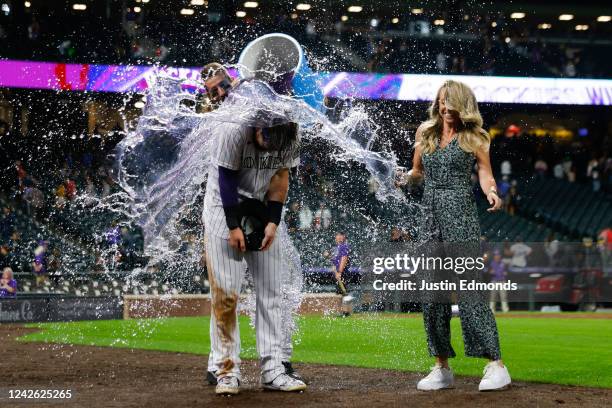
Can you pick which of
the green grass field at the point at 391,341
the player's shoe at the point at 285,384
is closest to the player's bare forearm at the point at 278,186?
the player's shoe at the point at 285,384

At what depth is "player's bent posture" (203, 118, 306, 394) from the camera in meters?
6.14

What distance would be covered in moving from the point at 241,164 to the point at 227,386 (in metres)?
1.46

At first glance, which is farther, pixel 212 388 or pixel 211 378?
pixel 211 378

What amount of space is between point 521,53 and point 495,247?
43.5 feet

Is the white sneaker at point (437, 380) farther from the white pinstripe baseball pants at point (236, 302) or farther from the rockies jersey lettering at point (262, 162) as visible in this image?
the rockies jersey lettering at point (262, 162)

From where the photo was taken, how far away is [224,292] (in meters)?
6.21

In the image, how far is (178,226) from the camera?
7.48 m

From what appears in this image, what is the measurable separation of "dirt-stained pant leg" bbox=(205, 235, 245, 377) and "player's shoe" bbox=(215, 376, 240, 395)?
8 centimetres

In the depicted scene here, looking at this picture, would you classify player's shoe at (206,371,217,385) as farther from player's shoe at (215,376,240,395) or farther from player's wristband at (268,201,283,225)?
player's wristband at (268,201,283,225)

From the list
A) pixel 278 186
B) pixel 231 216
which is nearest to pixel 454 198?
pixel 278 186

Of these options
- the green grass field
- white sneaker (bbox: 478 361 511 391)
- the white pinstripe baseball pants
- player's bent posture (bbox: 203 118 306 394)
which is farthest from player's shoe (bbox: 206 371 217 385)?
the green grass field

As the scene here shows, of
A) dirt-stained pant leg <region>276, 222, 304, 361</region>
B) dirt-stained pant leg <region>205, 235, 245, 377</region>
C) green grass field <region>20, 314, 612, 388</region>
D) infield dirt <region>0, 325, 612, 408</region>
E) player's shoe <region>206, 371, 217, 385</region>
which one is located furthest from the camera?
green grass field <region>20, 314, 612, 388</region>

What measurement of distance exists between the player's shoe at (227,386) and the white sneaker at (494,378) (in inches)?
65.1

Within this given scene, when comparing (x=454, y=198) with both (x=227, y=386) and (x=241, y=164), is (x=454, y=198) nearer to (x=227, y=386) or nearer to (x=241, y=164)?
(x=241, y=164)
